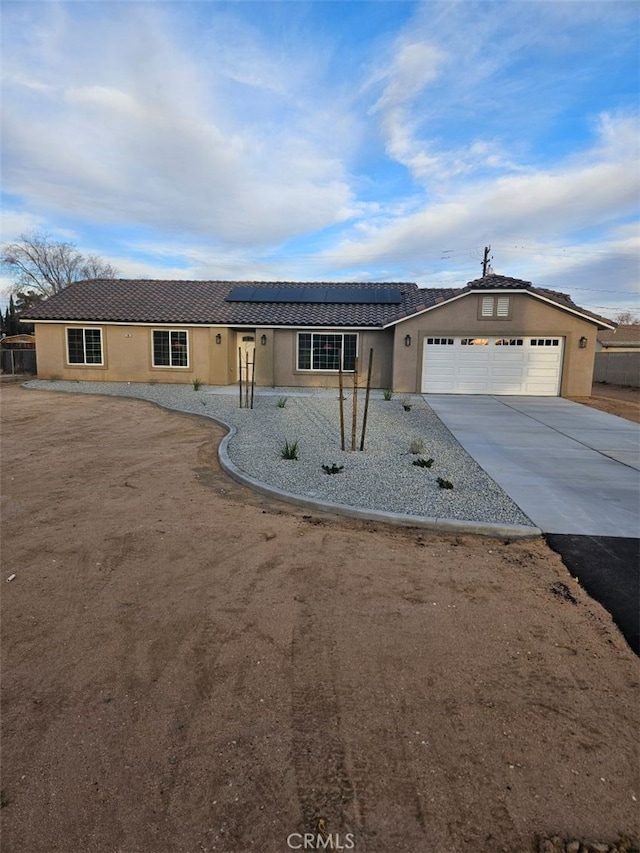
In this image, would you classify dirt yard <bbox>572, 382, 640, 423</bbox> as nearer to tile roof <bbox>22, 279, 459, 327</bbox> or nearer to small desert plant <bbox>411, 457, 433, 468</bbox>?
tile roof <bbox>22, 279, 459, 327</bbox>

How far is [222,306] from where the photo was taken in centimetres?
2205

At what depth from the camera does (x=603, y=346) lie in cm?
3638

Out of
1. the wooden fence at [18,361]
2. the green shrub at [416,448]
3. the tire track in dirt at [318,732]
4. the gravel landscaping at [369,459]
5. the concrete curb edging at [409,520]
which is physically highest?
the wooden fence at [18,361]

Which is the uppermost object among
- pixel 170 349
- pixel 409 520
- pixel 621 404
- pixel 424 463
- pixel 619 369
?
pixel 170 349

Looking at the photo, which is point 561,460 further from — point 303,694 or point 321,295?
point 321,295

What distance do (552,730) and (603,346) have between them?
39997 millimetres

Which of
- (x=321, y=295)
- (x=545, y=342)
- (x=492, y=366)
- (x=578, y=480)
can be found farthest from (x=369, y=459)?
(x=321, y=295)

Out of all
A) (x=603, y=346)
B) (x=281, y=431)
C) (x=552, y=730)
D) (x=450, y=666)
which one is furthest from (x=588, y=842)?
(x=603, y=346)

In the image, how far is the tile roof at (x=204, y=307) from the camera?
2042 centimetres

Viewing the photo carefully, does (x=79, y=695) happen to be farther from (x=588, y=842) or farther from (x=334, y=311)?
(x=334, y=311)

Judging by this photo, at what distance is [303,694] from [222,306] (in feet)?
68.8

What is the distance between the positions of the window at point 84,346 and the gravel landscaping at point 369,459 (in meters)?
Answer: 8.00

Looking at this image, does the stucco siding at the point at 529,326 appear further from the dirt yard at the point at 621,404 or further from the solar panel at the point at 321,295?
the solar panel at the point at 321,295

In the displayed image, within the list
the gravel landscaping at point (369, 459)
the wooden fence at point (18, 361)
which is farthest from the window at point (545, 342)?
the wooden fence at point (18, 361)
